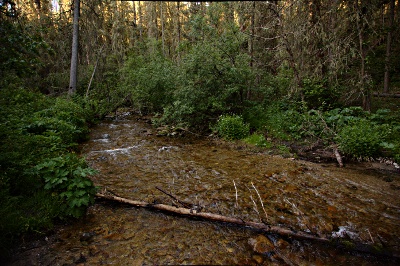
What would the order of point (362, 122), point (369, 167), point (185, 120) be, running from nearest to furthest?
1. point (369, 167)
2. point (362, 122)
3. point (185, 120)

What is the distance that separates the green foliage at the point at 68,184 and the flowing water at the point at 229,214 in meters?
0.33

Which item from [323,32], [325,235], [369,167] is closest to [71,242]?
[325,235]

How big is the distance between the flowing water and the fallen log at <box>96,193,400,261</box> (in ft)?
0.28

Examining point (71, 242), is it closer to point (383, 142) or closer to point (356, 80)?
point (383, 142)

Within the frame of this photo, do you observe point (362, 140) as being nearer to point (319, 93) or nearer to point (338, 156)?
point (338, 156)

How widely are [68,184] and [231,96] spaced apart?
7982 millimetres

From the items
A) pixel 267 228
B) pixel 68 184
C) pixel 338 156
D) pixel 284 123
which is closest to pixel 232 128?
pixel 284 123

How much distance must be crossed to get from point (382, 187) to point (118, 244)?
18.7ft

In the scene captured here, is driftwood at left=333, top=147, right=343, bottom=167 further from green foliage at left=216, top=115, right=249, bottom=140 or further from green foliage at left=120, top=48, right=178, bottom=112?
green foliage at left=120, top=48, right=178, bottom=112

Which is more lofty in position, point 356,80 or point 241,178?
point 356,80

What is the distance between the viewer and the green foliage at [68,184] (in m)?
3.72

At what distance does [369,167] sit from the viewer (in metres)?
6.40

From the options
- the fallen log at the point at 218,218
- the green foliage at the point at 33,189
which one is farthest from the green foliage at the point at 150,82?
the green foliage at the point at 33,189

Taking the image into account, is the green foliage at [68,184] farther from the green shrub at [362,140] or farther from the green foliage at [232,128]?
the green shrub at [362,140]
